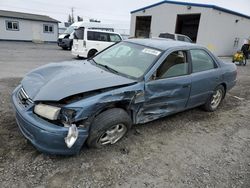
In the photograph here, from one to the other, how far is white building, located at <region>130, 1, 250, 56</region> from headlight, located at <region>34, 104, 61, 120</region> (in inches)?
690

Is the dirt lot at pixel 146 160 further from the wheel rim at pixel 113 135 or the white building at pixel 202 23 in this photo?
the white building at pixel 202 23

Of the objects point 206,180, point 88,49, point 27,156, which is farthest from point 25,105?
point 88,49

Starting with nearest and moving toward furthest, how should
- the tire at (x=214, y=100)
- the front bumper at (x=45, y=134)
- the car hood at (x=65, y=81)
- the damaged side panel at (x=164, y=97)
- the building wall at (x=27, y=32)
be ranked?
1. the front bumper at (x=45, y=134)
2. the car hood at (x=65, y=81)
3. the damaged side panel at (x=164, y=97)
4. the tire at (x=214, y=100)
5. the building wall at (x=27, y=32)

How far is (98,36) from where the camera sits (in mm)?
11031

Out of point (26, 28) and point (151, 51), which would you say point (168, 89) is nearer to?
point (151, 51)

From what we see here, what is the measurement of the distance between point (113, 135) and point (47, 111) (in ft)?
3.45

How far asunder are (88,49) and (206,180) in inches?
368

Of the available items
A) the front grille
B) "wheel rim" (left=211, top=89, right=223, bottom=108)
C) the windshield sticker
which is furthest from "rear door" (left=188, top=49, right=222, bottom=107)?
the front grille

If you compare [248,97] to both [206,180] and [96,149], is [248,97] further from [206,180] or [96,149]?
[96,149]

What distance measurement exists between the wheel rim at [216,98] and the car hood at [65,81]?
8.41ft

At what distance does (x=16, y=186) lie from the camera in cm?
221

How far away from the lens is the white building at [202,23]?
17125 millimetres

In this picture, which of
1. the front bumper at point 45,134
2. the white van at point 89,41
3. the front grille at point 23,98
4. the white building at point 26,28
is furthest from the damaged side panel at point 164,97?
the white building at point 26,28

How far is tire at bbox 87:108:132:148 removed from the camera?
2.65 m
